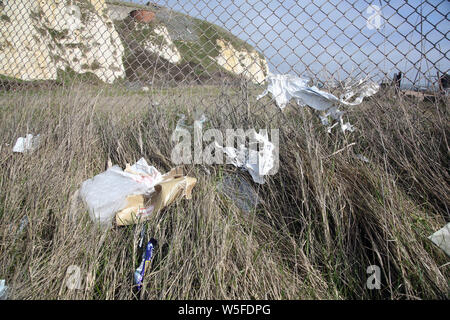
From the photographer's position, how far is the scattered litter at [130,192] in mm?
1326

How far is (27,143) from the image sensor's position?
1.87 meters

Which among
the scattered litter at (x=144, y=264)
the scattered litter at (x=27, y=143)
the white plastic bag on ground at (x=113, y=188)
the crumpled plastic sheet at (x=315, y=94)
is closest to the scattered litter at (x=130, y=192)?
the white plastic bag on ground at (x=113, y=188)

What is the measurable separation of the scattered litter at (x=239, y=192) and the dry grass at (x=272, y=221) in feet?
0.15

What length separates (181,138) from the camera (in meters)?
1.83

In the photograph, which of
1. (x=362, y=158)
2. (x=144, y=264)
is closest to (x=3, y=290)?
(x=144, y=264)

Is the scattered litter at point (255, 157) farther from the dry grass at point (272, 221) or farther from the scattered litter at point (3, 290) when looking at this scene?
the scattered litter at point (3, 290)

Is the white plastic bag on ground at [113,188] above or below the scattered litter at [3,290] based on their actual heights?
above

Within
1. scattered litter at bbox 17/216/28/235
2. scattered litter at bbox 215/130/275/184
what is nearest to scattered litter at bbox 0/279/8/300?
scattered litter at bbox 17/216/28/235

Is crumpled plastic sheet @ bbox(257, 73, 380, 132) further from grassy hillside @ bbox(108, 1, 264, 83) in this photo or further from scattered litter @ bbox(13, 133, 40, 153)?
scattered litter @ bbox(13, 133, 40, 153)

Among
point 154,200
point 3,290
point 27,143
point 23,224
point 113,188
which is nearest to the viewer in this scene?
point 3,290

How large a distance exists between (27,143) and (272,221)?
66.0 inches

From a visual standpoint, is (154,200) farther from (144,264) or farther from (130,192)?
(144,264)

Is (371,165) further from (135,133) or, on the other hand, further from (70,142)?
(70,142)
